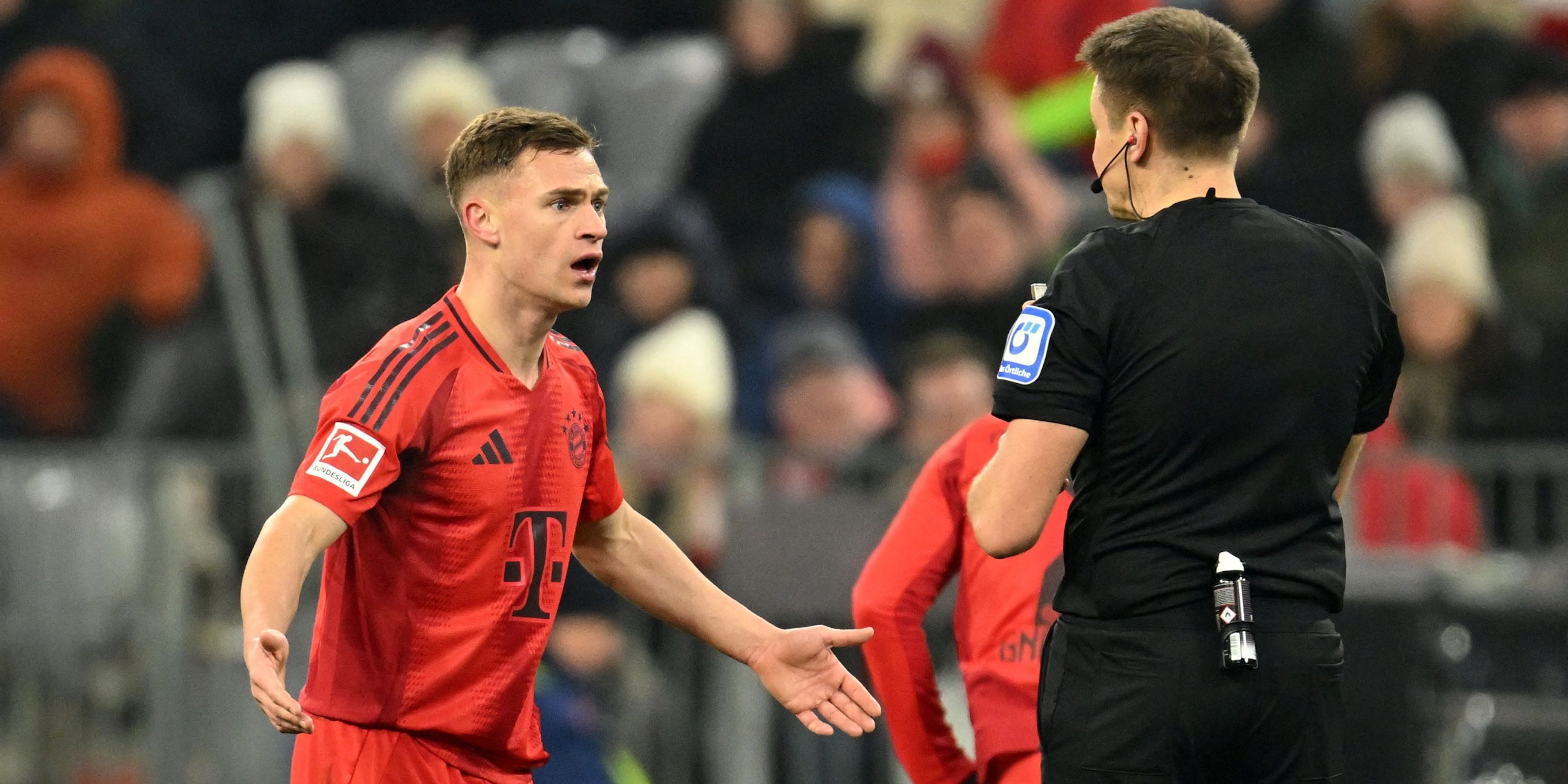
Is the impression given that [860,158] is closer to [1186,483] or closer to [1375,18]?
[1375,18]

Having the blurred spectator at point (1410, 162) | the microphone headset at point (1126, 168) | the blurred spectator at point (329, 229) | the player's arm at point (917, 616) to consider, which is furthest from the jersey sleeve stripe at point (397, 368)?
the blurred spectator at point (329, 229)

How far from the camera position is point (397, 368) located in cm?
353

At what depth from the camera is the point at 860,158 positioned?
381 inches

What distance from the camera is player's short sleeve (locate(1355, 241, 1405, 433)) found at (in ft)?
10.5

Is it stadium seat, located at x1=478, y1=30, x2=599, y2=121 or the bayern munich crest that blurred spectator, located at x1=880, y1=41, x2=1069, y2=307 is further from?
the bayern munich crest

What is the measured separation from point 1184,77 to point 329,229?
725cm

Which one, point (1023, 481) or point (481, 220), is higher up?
point (481, 220)

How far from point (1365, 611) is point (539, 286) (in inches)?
142

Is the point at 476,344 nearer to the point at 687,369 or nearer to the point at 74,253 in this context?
the point at 687,369

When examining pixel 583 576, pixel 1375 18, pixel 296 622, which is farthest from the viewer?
pixel 1375 18

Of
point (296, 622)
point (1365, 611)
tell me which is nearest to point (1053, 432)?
point (1365, 611)

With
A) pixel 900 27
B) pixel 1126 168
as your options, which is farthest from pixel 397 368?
pixel 900 27

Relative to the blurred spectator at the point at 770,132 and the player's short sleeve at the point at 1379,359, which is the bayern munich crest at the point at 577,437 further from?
the blurred spectator at the point at 770,132

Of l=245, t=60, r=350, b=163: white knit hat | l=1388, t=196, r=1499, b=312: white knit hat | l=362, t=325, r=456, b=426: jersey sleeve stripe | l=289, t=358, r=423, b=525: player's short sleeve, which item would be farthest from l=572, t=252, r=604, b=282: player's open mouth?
l=245, t=60, r=350, b=163: white knit hat
